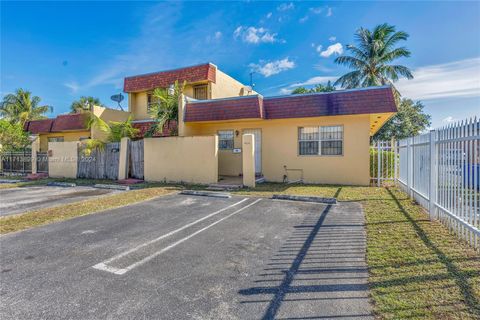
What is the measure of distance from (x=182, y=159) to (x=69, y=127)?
1225cm

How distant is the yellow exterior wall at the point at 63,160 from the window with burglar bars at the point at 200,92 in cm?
809

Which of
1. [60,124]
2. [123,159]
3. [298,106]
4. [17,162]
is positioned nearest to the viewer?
[298,106]

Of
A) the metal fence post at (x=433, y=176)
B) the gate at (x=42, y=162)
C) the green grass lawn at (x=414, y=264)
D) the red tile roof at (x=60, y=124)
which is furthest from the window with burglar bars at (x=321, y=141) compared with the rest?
the gate at (x=42, y=162)

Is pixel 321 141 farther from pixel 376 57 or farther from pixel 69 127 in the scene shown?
pixel 69 127

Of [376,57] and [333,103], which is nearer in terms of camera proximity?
[333,103]

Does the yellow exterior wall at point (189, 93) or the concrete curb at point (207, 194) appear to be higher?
the yellow exterior wall at point (189, 93)

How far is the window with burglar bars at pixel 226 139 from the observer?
1395 cm

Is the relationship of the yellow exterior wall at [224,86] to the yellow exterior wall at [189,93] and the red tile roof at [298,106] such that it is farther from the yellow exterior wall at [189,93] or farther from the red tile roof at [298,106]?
the red tile roof at [298,106]

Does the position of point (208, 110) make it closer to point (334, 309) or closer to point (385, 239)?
point (385, 239)

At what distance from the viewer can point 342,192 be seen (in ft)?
31.1

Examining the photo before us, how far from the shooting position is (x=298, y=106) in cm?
1143

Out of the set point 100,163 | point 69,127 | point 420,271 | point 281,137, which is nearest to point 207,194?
point 281,137

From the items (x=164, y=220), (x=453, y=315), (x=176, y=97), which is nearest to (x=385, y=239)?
(x=453, y=315)

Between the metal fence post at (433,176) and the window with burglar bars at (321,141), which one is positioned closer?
the metal fence post at (433,176)
